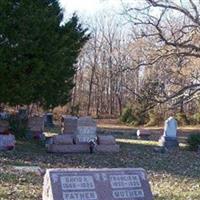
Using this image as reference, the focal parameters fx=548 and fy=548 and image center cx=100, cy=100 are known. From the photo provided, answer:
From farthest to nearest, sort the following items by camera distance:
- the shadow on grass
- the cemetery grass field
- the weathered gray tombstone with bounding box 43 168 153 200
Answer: the shadow on grass
the cemetery grass field
the weathered gray tombstone with bounding box 43 168 153 200

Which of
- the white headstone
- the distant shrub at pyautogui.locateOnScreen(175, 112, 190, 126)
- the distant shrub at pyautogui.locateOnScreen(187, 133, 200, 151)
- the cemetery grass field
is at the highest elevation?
the distant shrub at pyautogui.locateOnScreen(175, 112, 190, 126)

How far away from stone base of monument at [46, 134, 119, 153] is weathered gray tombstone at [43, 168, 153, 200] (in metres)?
12.1

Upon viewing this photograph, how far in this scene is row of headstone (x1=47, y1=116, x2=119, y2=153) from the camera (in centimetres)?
1820

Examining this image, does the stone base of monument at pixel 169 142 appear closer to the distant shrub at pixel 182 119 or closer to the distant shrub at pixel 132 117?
the distant shrub at pixel 132 117

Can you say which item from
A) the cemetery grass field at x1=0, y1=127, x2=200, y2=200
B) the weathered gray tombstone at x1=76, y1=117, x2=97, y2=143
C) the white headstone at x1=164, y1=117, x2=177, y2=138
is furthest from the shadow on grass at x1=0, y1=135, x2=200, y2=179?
the white headstone at x1=164, y1=117, x2=177, y2=138

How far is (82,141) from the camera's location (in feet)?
62.1

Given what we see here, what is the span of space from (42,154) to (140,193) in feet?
38.4

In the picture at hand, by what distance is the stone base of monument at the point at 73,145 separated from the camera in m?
18.1

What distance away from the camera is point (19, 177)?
1155 centimetres

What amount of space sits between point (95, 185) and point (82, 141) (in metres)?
13.2

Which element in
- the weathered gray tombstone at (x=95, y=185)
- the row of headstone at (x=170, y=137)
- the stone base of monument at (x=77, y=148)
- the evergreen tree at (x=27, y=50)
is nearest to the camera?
the weathered gray tombstone at (x=95, y=185)

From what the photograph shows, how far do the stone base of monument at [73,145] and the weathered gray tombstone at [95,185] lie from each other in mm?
12093

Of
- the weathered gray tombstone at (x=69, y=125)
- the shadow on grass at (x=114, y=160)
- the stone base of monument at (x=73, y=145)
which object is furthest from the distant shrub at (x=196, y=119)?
the stone base of monument at (x=73, y=145)

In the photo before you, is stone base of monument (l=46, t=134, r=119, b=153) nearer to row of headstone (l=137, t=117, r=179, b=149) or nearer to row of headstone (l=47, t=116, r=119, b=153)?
row of headstone (l=47, t=116, r=119, b=153)
